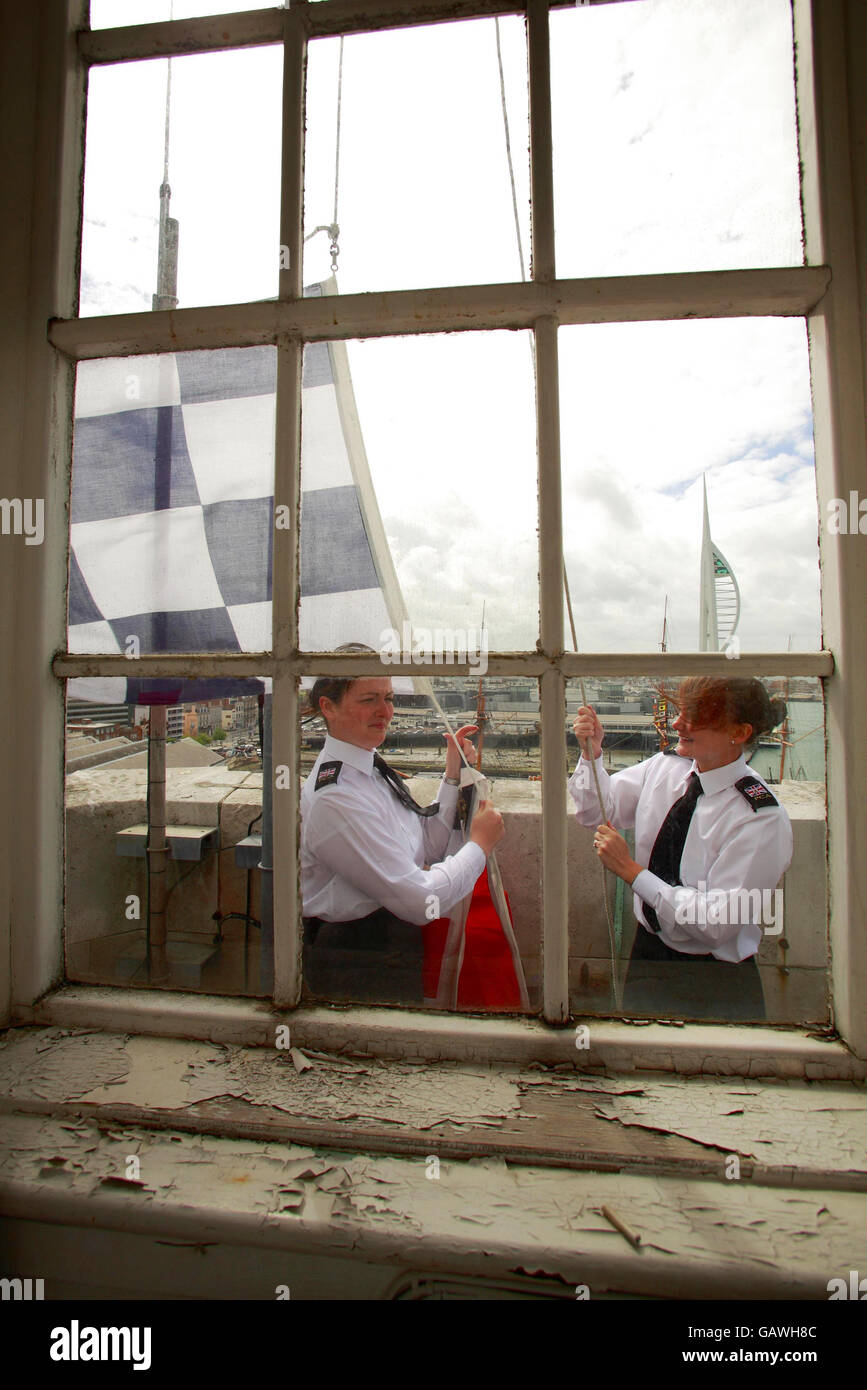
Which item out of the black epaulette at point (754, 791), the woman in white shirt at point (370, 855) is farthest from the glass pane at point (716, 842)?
the woman in white shirt at point (370, 855)

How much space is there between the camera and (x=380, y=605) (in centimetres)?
89

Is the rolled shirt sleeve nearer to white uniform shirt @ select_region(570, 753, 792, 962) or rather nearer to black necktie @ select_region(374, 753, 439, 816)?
white uniform shirt @ select_region(570, 753, 792, 962)

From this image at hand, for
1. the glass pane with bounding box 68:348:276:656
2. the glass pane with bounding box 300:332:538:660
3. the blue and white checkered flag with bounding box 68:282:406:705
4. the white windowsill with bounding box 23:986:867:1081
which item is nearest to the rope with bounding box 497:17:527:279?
the glass pane with bounding box 300:332:538:660

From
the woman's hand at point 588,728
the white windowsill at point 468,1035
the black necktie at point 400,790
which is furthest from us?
the black necktie at point 400,790

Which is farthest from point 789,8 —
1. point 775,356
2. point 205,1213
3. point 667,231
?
point 205,1213

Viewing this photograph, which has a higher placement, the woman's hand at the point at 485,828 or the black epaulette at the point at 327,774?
the black epaulette at the point at 327,774

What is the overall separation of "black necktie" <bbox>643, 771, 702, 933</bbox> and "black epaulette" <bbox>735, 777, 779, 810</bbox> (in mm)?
71

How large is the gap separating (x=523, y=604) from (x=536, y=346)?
34 cm

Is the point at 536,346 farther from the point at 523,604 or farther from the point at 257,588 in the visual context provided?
the point at 257,588

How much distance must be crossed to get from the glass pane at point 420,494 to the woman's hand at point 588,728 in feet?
0.42

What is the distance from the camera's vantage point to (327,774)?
3.52ft

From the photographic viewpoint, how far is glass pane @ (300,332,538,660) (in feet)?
2.81

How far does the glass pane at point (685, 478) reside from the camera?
0.81 m

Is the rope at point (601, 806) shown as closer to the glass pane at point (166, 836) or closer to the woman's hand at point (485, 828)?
the woman's hand at point (485, 828)
